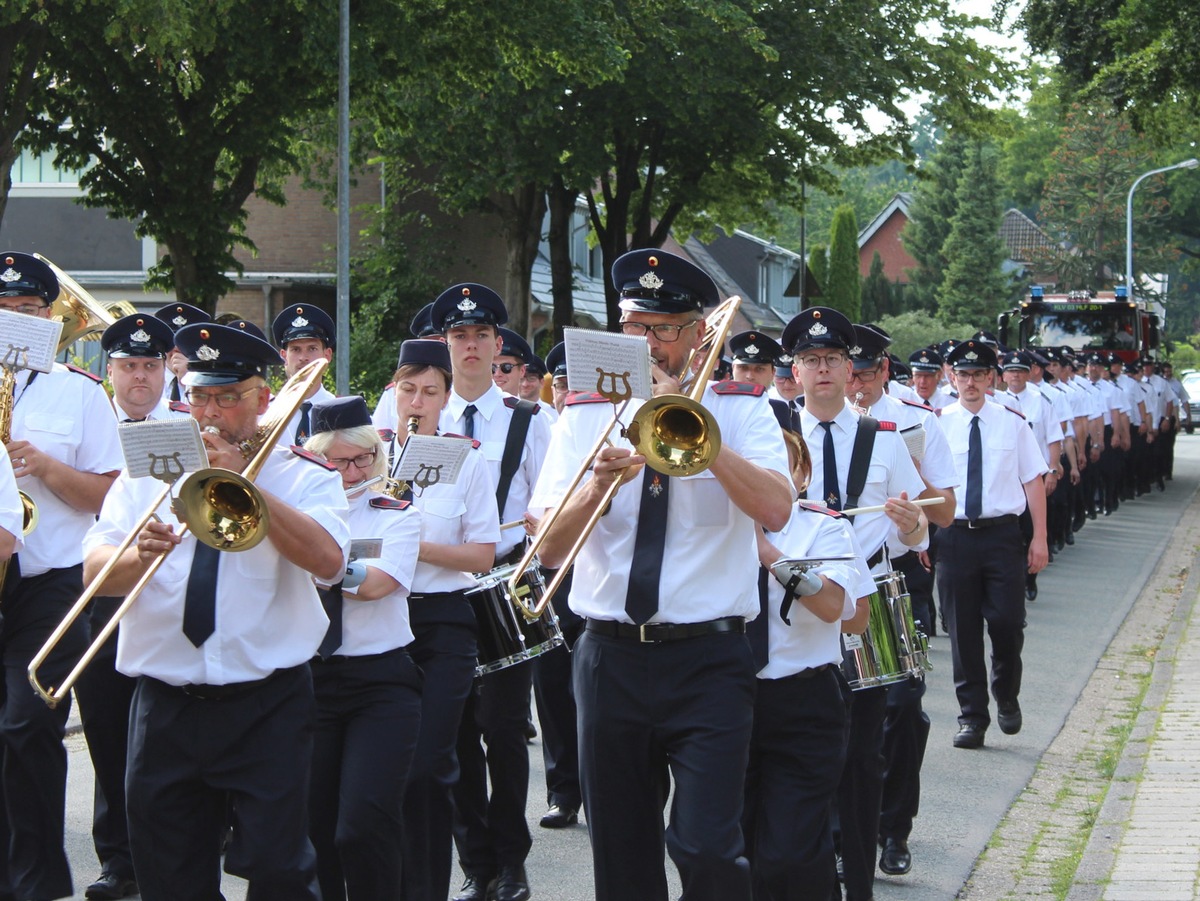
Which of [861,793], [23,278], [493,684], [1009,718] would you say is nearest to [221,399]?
[23,278]

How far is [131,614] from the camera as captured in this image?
489 centimetres

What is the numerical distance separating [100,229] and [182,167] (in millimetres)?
13938

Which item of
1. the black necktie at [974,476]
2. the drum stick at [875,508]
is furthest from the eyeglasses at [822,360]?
the black necktie at [974,476]

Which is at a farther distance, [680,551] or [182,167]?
[182,167]

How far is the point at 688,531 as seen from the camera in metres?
5.09

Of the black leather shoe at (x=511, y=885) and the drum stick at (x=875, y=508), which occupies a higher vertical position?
the drum stick at (x=875, y=508)

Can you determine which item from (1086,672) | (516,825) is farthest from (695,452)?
(1086,672)

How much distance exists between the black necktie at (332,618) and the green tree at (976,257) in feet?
247

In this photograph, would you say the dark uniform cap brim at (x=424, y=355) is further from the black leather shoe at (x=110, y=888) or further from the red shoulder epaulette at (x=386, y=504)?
the black leather shoe at (x=110, y=888)

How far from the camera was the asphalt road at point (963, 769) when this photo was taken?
24.0 ft

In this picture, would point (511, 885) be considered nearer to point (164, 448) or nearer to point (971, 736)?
point (164, 448)

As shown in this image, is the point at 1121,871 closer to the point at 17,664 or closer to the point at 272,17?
the point at 17,664

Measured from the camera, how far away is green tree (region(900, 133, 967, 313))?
286 feet

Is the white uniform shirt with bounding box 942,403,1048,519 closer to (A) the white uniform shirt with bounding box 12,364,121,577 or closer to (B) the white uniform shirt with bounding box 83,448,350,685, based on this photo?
(A) the white uniform shirt with bounding box 12,364,121,577
